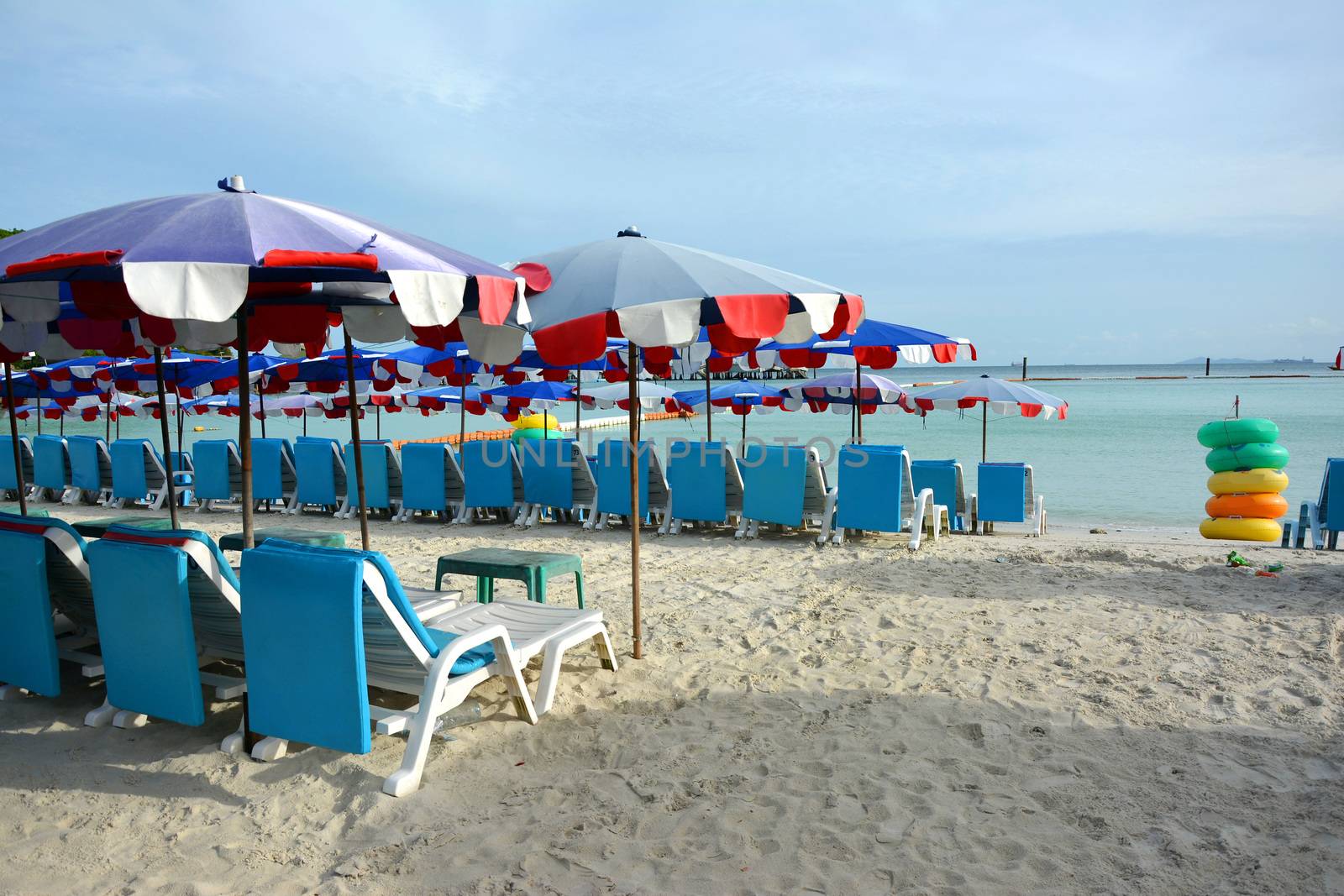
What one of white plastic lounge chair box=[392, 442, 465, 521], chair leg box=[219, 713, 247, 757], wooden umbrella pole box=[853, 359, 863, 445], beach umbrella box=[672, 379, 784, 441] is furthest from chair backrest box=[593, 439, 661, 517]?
chair leg box=[219, 713, 247, 757]

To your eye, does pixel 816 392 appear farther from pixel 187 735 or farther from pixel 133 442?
pixel 187 735

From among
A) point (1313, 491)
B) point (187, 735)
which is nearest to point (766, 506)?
point (187, 735)

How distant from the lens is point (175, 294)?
9.09ft

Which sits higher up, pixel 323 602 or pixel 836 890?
pixel 323 602

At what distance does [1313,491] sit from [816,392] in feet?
43.4

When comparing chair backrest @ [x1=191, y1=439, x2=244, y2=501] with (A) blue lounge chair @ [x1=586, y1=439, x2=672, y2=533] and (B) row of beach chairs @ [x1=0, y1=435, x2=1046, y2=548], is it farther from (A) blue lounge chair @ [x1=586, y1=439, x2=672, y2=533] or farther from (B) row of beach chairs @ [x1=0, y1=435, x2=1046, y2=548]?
(A) blue lounge chair @ [x1=586, y1=439, x2=672, y2=533]

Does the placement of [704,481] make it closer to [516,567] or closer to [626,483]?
[626,483]

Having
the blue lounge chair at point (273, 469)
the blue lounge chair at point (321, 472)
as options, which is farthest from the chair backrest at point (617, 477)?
the blue lounge chair at point (273, 469)

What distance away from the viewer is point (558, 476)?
9.78 metres

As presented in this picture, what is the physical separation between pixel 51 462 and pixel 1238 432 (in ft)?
53.3

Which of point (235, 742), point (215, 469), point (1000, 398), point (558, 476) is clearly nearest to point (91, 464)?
point (215, 469)

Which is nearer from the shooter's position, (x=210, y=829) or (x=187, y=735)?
(x=210, y=829)

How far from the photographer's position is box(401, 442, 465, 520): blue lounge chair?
1011 centimetres

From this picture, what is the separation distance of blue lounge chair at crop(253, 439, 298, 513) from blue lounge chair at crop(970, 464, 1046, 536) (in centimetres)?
854
